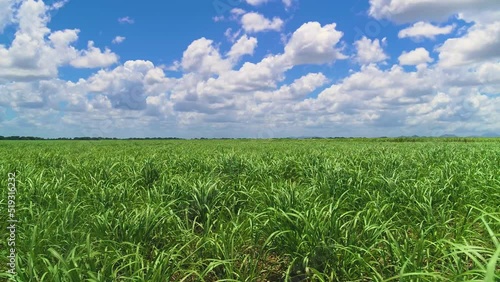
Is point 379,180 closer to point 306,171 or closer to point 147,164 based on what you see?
point 306,171

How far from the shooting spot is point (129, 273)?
3.09m

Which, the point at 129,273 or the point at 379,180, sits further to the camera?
the point at 379,180

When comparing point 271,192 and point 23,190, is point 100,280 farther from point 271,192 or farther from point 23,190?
point 23,190

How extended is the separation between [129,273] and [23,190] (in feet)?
13.3

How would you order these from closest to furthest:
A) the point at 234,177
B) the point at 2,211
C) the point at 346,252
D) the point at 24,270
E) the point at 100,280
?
the point at 100,280, the point at 24,270, the point at 346,252, the point at 2,211, the point at 234,177

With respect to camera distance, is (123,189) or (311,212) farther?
(123,189)

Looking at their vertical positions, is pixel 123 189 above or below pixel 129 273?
above

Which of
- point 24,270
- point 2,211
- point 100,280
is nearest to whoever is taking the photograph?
point 100,280

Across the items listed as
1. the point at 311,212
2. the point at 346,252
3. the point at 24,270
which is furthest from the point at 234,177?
the point at 24,270

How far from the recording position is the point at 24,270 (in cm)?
288

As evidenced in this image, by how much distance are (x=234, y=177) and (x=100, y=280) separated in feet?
16.8

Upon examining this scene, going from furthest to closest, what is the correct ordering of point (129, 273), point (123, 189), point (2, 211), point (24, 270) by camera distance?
point (123, 189), point (2, 211), point (129, 273), point (24, 270)

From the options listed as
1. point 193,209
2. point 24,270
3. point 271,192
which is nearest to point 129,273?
point 24,270

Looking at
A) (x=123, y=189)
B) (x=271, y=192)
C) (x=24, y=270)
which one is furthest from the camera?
(x=123, y=189)
